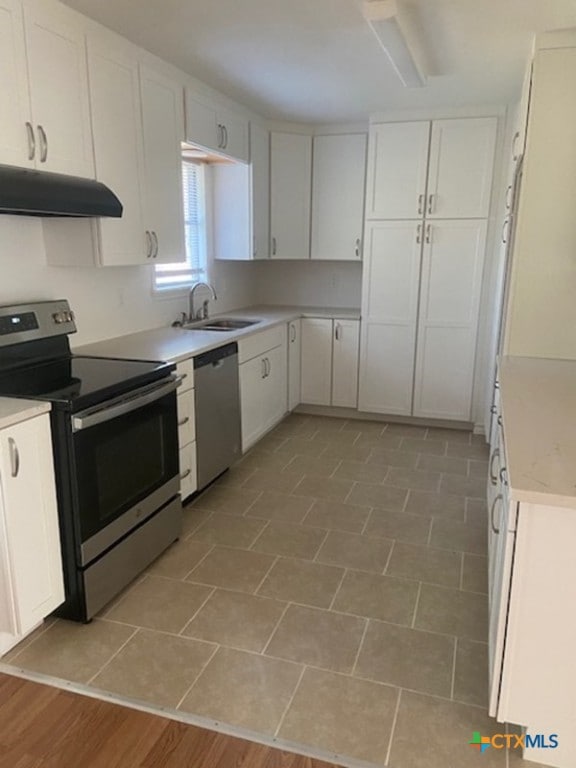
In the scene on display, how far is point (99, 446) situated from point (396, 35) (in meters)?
2.15

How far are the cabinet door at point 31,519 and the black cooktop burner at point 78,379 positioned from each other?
123 millimetres

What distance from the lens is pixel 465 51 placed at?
113 inches

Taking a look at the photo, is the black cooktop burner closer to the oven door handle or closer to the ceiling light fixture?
the oven door handle

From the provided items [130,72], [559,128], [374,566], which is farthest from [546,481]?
[130,72]

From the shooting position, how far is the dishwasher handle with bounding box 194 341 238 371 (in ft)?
9.96

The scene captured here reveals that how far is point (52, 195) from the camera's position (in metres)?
2.14

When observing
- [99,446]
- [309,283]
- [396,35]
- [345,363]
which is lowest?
[345,363]

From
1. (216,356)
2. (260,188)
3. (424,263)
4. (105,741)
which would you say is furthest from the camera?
(260,188)

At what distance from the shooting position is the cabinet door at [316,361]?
15.4ft

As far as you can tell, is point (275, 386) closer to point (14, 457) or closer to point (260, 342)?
point (260, 342)

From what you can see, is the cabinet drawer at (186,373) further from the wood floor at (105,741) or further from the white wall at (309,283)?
the white wall at (309,283)

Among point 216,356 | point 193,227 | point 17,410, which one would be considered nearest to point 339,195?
point 193,227

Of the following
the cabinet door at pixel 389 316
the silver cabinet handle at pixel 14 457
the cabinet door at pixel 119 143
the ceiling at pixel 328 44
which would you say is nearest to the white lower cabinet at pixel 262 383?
the cabinet door at pixel 389 316

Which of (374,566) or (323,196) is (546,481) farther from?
(323,196)
